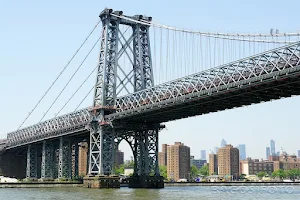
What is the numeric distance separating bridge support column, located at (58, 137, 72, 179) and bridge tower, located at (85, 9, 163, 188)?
22.4 m

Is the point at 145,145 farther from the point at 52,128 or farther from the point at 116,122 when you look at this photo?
the point at 52,128

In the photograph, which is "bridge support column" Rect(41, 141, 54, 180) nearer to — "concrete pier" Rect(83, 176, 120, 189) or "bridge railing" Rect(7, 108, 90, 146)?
"bridge railing" Rect(7, 108, 90, 146)

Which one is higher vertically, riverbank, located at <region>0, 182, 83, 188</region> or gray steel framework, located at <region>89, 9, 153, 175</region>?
gray steel framework, located at <region>89, 9, 153, 175</region>

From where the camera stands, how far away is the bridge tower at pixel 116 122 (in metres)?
102

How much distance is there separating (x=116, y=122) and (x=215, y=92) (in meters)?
29.1

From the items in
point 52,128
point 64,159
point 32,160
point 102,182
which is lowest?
point 102,182

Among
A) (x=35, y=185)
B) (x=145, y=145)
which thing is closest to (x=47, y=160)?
(x=35, y=185)

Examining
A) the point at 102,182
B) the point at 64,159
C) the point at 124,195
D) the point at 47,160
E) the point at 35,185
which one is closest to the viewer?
the point at 124,195

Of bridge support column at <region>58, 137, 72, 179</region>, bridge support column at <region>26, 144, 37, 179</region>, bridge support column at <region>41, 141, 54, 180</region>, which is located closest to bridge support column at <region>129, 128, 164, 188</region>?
bridge support column at <region>58, 137, 72, 179</region>

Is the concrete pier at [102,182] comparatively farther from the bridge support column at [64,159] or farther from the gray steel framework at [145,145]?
the bridge support column at [64,159]

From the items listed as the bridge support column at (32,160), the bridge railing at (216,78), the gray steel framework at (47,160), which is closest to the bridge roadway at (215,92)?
the bridge railing at (216,78)

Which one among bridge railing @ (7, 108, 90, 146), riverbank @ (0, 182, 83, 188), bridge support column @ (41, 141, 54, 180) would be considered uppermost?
bridge railing @ (7, 108, 90, 146)

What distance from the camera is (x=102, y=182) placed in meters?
98.4

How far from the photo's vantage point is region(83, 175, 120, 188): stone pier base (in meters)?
98.2
